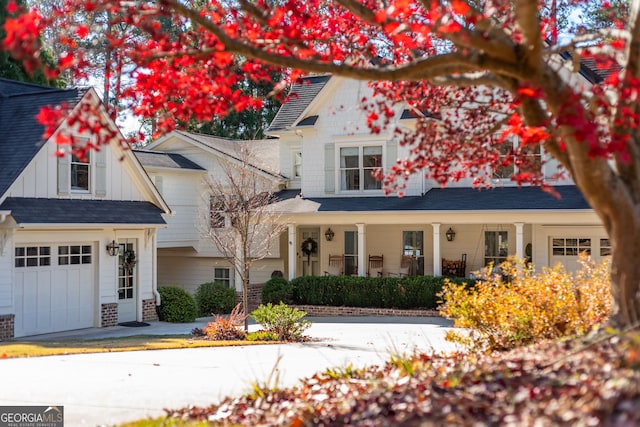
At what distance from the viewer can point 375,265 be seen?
27.4 meters

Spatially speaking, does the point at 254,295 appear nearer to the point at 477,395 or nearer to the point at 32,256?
the point at 32,256

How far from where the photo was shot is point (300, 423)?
6211mm

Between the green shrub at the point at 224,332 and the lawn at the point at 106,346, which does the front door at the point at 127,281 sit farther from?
the green shrub at the point at 224,332

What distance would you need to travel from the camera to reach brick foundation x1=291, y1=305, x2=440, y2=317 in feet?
75.4

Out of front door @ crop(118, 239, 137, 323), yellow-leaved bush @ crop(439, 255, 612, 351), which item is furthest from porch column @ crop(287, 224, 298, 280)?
yellow-leaved bush @ crop(439, 255, 612, 351)

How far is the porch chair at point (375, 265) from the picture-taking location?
27234 mm

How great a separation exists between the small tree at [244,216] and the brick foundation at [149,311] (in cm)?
255

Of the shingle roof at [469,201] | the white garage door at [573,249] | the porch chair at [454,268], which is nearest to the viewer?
the shingle roof at [469,201]

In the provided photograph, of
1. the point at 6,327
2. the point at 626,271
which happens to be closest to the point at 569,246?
the point at 6,327

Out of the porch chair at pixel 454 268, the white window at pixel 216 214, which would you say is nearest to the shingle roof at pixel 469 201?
the porch chair at pixel 454 268

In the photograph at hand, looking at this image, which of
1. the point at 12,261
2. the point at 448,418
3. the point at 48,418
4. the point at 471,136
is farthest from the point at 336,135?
the point at 448,418

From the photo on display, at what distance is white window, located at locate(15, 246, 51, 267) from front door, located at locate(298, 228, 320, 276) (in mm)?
10791

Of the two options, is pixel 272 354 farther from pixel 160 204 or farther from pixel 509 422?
pixel 160 204

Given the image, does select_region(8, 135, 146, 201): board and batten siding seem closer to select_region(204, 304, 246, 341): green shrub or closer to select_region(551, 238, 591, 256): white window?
select_region(204, 304, 246, 341): green shrub
